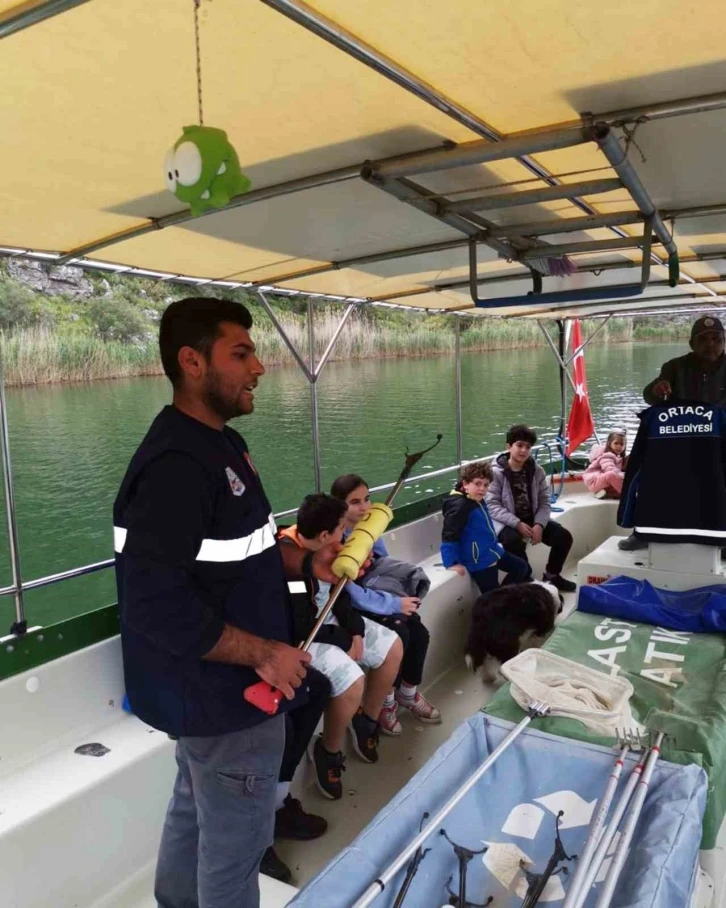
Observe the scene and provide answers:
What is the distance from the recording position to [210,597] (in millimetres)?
1249

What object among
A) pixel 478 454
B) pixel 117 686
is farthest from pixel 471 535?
pixel 478 454

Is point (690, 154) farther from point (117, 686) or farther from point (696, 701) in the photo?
point (117, 686)

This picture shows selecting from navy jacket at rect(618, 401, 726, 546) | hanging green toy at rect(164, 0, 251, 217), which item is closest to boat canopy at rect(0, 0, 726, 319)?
hanging green toy at rect(164, 0, 251, 217)

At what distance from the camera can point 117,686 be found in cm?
216

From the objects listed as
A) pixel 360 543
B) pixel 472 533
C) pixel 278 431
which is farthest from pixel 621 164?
pixel 278 431

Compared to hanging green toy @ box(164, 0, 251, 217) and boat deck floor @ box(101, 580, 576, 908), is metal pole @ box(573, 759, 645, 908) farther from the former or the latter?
hanging green toy @ box(164, 0, 251, 217)

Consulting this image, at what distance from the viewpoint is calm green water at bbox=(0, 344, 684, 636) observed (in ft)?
32.8

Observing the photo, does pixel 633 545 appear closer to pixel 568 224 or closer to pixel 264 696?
pixel 568 224

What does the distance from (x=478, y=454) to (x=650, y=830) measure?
13655mm

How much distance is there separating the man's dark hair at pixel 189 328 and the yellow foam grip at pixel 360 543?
60 cm

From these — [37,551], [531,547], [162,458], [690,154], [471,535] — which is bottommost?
[37,551]

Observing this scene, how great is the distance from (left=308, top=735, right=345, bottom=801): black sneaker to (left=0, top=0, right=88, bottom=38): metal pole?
2079mm

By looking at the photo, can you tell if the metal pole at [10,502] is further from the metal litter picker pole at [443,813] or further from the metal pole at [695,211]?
the metal pole at [695,211]

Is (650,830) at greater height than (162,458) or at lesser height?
lesser
